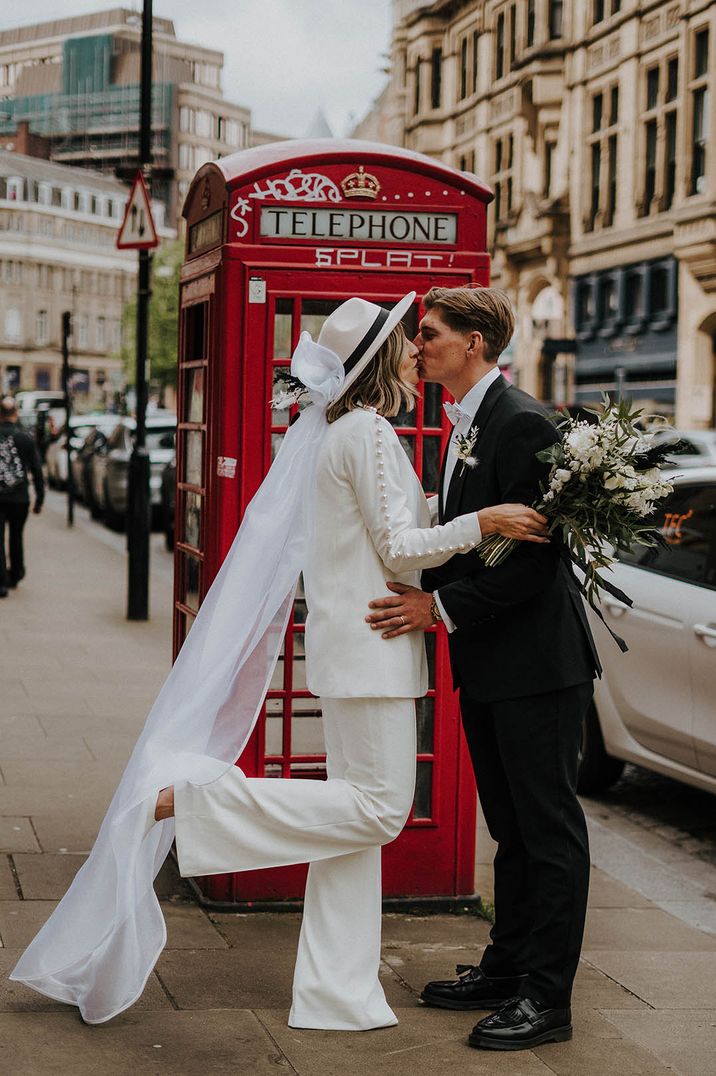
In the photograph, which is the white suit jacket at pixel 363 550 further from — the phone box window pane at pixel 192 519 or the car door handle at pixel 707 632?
the car door handle at pixel 707 632

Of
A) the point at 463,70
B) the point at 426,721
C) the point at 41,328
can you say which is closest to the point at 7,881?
the point at 426,721

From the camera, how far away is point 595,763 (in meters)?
7.68

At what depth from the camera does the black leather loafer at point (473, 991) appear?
4.32 metres

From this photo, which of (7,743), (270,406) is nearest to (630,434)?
(270,406)

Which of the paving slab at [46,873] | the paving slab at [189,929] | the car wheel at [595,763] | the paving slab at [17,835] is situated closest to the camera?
the paving slab at [189,929]

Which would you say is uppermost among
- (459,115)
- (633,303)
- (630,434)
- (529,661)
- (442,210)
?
(459,115)

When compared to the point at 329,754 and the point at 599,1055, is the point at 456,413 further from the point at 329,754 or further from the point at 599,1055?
the point at 599,1055

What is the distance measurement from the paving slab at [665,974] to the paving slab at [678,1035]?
0.12 m

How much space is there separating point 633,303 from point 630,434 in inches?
1500

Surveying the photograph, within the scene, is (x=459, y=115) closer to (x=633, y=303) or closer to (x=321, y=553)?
(x=633, y=303)

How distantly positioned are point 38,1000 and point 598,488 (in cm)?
208

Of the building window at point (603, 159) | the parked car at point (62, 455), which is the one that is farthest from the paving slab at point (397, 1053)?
the building window at point (603, 159)

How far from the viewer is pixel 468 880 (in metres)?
5.48

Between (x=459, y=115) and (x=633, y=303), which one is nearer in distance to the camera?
(x=633, y=303)
